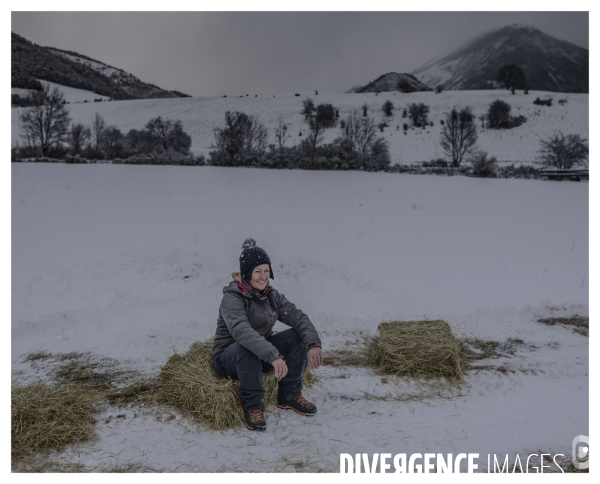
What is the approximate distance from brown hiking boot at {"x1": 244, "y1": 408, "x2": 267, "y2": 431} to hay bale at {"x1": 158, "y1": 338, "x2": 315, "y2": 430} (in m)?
0.09

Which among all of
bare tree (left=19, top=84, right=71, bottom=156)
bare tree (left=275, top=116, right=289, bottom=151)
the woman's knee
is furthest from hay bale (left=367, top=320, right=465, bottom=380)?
bare tree (left=19, top=84, right=71, bottom=156)

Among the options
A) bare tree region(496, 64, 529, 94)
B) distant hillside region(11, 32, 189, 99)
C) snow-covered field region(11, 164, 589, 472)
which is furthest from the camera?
distant hillside region(11, 32, 189, 99)

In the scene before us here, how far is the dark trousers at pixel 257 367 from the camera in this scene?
3865mm

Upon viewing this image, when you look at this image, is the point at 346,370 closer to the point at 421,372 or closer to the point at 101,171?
the point at 421,372

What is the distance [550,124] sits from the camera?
4069 cm

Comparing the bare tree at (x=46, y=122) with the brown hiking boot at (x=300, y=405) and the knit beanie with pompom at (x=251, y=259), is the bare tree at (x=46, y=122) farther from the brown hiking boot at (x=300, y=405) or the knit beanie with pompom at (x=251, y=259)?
the brown hiking boot at (x=300, y=405)

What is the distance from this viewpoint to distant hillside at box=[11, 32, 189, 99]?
282 ft

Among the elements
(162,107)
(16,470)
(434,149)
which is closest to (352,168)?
(434,149)

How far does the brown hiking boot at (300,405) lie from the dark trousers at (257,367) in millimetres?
39

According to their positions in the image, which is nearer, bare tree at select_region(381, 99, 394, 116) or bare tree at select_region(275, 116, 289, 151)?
bare tree at select_region(275, 116, 289, 151)

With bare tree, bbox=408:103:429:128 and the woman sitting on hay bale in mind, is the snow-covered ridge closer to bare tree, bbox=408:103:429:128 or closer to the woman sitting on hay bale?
bare tree, bbox=408:103:429:128

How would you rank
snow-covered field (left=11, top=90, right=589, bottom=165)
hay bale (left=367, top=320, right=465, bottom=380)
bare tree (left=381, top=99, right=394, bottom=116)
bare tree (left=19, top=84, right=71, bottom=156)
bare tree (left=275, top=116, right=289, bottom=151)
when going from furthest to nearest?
bare tree (left=381, top=99, right=394, bottom=116)
bare tree (left=275, top=116, right=289, bottom=151)
snow-covered field (left=11, top=90, right=589, bottom=165)
bare tree (left=19, top=84, right=71, bottom=156)
hay bale (left=367, top=320, right=465, bottom=380)

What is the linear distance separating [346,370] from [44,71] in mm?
119777

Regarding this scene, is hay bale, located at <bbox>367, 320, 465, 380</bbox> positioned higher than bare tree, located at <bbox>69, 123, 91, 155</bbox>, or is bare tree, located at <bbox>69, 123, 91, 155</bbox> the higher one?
bare tree, located at <bbox>69, 123, 91, 155</bbox>
